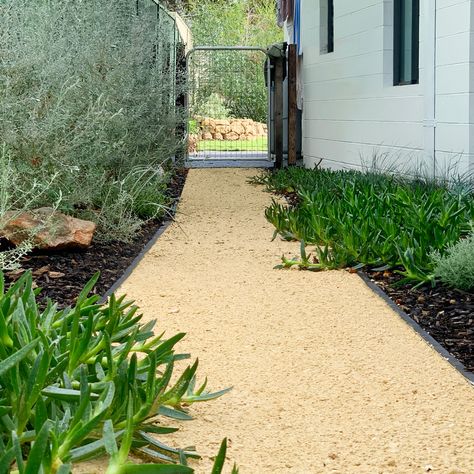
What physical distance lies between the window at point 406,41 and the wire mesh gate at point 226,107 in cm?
400

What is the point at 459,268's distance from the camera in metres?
5.31

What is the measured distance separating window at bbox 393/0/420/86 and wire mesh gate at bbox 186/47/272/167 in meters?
4.00

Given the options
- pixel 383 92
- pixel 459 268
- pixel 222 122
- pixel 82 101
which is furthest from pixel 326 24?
pixel 459 268

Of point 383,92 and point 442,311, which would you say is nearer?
point 442,311

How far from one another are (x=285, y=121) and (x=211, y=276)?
940 cm

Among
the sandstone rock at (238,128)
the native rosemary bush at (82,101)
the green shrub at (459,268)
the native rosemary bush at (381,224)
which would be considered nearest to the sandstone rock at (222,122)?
the sandstone rock at (238,128)

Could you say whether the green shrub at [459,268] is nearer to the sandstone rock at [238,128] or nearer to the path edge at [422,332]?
the path edge at [422,332]

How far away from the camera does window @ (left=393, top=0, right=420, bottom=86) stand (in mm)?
9875

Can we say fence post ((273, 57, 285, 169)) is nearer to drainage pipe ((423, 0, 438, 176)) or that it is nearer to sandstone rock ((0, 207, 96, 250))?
drainage pipe ((423, 0, 438, 176))

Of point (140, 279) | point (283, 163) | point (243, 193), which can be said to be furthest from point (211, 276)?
point (283, 163)

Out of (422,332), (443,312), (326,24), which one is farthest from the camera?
(326,24)

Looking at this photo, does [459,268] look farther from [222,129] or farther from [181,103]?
[222,129]

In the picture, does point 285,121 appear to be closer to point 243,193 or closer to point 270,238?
point 243,193

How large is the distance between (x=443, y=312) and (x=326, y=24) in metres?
9.41
